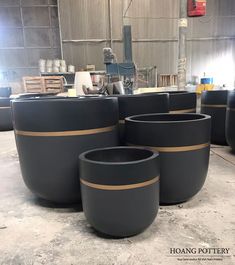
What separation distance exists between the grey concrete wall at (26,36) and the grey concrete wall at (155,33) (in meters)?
0.51

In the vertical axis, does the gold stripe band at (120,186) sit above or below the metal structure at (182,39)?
below

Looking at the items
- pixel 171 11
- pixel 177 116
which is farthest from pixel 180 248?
pixel 171 11

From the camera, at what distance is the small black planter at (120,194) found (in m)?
1.36

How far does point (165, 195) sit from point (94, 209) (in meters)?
0.57

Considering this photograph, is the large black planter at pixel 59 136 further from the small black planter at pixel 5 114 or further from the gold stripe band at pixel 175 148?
the small black planter at pixel 5 114

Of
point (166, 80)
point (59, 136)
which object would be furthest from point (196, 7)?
point (166, 80)

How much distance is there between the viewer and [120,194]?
1370 millimetres

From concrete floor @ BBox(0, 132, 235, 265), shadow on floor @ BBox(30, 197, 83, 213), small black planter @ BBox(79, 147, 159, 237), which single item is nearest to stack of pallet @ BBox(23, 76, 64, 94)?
concrete floor @ BBox(0, 132, 235, 265)

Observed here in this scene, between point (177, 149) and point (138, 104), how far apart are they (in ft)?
2.39

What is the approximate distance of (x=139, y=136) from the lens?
1783 millimetres

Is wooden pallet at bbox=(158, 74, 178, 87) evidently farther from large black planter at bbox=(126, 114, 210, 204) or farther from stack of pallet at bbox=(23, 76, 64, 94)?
large black planter at bbox=(126, 114, 210, 204)

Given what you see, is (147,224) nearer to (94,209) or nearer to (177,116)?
(94,209)

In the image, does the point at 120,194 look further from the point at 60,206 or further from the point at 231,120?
the point at 231,120

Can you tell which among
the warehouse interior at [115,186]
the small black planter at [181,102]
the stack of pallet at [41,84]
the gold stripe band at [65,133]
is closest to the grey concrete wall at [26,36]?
the stack of pallet at [41,84]
